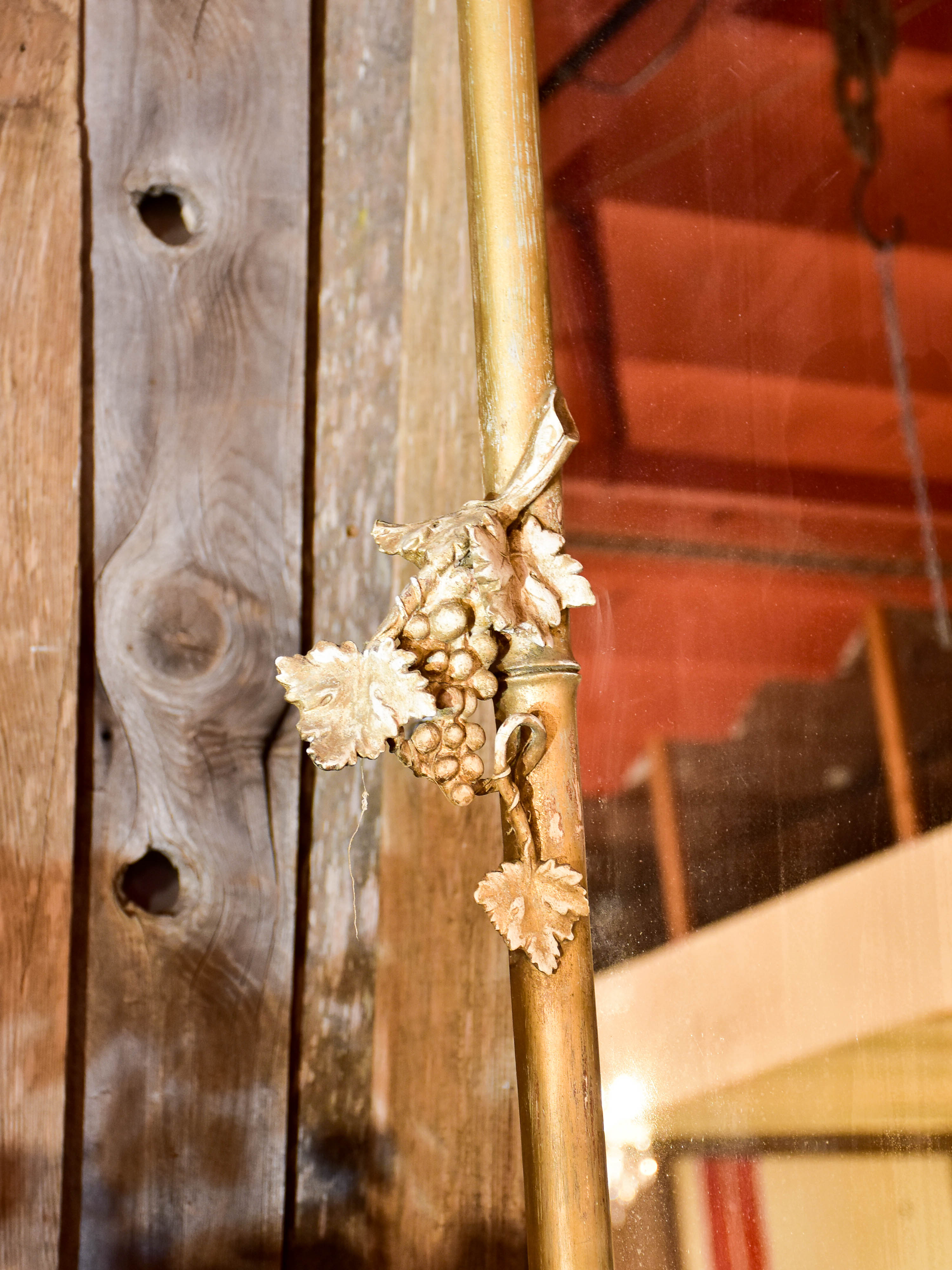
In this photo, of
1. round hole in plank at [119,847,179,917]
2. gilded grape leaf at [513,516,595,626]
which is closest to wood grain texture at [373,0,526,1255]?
round hole in plank at [119,847,179,917]

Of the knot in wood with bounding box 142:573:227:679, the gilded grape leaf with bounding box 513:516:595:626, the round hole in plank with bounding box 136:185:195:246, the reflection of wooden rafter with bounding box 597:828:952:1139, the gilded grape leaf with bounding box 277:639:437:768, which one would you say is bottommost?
the reflection of wooden rafter with bounding box 597:828:952:1139

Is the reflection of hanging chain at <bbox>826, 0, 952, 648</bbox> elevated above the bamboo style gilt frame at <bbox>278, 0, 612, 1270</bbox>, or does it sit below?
above

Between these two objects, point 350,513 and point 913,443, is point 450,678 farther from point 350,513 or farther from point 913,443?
point 350,513

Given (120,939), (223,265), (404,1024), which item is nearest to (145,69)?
(223,265)

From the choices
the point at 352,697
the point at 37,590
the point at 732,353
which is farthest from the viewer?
the point at 37,590

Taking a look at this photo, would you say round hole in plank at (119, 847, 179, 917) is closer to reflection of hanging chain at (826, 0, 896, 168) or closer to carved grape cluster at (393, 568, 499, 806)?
carved grape cluster at (393, 568, 499, 806)

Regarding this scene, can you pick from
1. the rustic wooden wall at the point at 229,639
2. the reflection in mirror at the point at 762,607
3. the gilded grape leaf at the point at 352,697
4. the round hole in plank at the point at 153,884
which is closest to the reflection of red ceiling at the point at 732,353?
the reflection in mirror at the point at 762,607

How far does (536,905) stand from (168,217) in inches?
26.3

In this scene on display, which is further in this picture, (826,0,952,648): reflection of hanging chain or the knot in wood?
the knot in wood

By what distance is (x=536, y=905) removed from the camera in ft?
1.80

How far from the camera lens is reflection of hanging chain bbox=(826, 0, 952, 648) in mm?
586

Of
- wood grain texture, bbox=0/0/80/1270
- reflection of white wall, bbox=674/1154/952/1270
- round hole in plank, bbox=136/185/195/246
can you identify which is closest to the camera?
reflection of white wall, bbox=674/1154/952/1270

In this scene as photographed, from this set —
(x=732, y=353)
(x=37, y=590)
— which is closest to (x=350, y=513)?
(x=37, y=590)

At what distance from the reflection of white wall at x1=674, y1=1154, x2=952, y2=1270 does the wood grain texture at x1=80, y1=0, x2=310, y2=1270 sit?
0.40m
